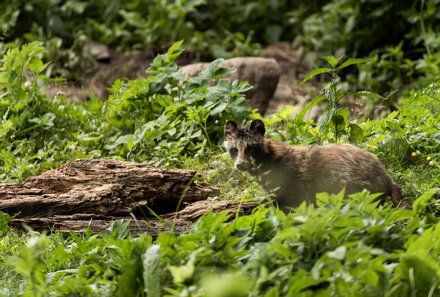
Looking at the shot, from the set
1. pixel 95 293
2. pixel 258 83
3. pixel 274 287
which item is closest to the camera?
pixel 274 287

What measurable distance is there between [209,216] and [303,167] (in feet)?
6.37

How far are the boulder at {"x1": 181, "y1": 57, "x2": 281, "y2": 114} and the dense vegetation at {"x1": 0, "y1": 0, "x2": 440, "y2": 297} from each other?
822 mm

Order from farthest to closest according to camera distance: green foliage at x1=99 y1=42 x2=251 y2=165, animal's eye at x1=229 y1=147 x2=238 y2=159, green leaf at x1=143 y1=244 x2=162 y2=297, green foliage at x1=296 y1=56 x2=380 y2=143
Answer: green foliage at x1=99 y1=42 x2=251 y2=165 < green foliage at x1=296 y1=56 x2=380 y2=143 < animal's eye at x1=229 y1=147 x2=238 y2=159 < green leaf at x1=143 y1=244 x2=162 y2=297

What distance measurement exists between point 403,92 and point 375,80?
2.32ft

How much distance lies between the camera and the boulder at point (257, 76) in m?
11.8

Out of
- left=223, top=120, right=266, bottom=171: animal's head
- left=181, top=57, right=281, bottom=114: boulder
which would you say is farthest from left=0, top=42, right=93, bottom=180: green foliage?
left=223, top=120, right=266, bottom=171: animal's head

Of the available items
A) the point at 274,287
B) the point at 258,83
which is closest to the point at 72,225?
the point at 274,287

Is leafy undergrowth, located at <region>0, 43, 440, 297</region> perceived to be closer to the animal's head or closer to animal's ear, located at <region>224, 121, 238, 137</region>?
the animal's head

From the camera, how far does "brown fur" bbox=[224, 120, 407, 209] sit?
25.3ft

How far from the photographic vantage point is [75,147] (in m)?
9.99

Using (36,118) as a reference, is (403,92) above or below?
below

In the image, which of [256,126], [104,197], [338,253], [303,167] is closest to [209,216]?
[338,253]

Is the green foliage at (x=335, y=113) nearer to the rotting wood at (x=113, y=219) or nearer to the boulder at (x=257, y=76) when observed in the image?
the rotting wood at (x=113, y=219)

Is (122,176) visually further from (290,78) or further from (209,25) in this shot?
(209,25)
